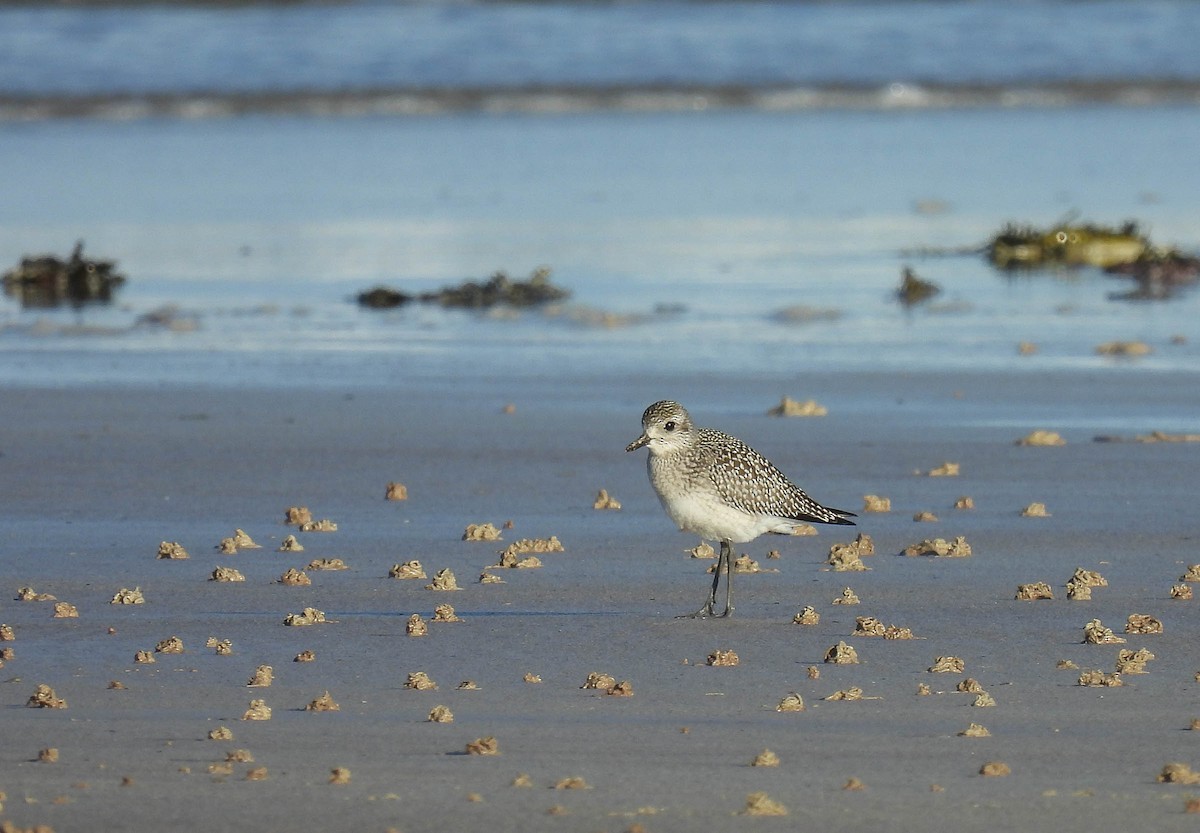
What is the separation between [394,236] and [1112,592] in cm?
1200

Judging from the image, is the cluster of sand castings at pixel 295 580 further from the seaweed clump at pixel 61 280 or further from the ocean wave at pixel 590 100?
the ocean wave at pixel 590 100

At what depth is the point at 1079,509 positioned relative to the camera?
28.9 ft

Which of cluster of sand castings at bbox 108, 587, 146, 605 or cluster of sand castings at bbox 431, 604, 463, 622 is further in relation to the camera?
cluster of sand castings at bbox 108, 587, 146, 605

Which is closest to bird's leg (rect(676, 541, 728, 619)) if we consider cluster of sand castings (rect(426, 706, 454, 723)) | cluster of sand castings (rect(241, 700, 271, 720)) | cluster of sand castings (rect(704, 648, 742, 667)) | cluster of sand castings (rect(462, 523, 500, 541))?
cluster of sand castings (rect(704, 648, 742, 667))

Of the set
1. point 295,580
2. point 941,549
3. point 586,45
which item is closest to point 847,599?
point 941,549

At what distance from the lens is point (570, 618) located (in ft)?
23.4

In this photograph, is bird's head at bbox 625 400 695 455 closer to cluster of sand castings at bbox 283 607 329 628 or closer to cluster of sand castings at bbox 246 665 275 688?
cluster of sand castings at bbox 283 607 329 628

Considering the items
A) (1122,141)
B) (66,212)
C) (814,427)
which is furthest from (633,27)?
(814,427)

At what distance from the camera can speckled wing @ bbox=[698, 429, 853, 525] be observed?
720 cm

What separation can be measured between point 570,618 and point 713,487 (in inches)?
27.1

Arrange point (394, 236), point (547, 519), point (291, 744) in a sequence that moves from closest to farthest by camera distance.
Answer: point (291, 744), point (547, 519), point (394, 236)

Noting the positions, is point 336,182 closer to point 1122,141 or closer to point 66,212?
point 66,212

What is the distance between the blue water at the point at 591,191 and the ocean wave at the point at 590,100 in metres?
0.14

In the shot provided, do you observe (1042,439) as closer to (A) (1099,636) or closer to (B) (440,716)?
(A) (1099,636)
